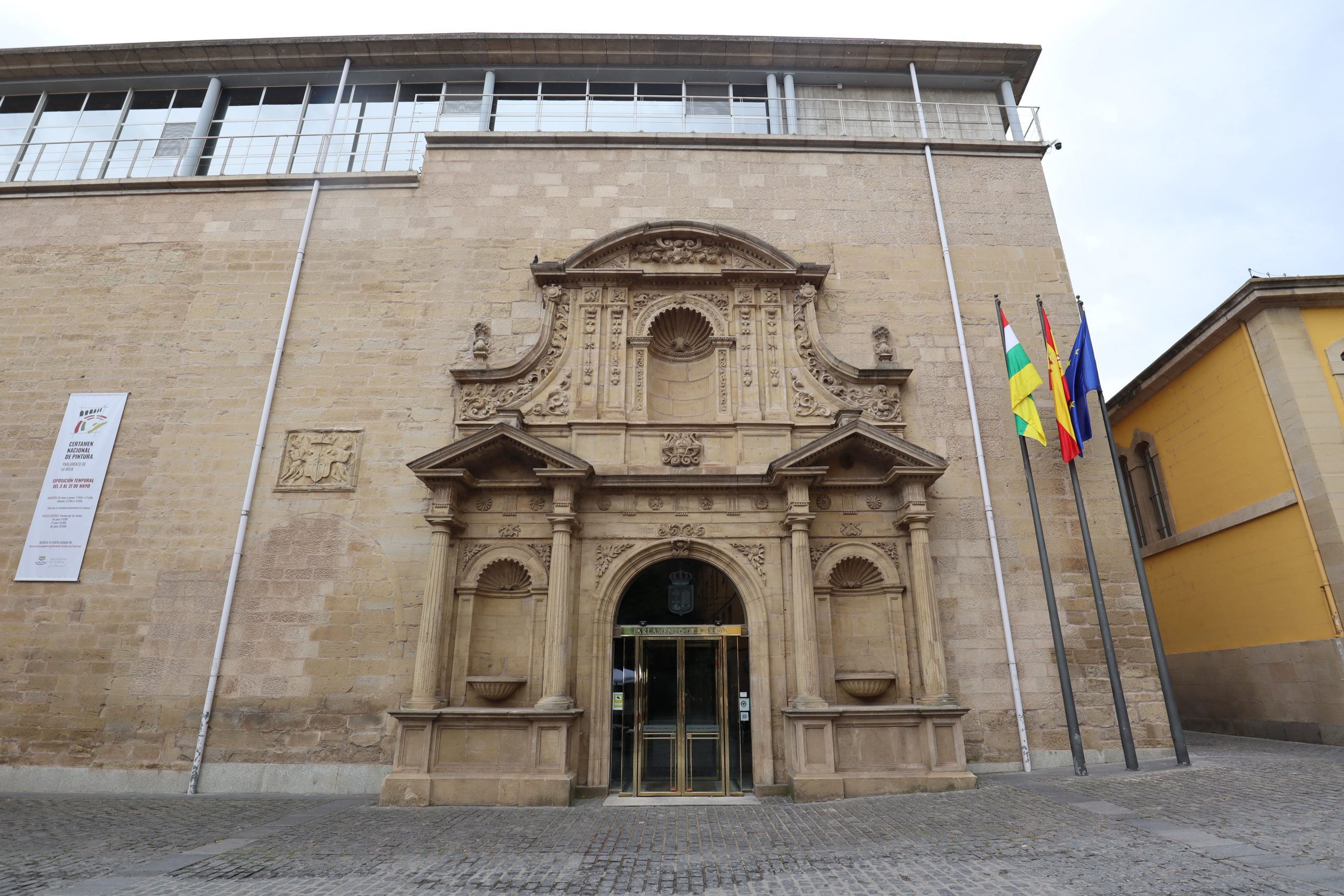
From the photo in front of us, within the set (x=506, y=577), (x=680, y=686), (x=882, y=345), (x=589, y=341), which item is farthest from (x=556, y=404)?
(x=882, y=345)

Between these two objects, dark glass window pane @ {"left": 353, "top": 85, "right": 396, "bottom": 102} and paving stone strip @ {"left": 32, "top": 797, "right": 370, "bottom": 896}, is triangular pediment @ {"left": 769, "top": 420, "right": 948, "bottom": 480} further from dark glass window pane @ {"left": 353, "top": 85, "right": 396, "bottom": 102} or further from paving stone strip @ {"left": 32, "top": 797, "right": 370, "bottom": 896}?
dark glass window pane @ {"left": 353, "top": 85, "right": 396, "bottom": 102}

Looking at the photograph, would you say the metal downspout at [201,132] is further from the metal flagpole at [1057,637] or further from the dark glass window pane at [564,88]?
the metal flagpole at [1057,637]

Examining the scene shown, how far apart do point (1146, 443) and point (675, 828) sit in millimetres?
14506

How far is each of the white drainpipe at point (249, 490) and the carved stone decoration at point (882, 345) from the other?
10662mm

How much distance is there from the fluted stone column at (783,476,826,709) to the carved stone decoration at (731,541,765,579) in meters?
0.42

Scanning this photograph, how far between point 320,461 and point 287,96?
380 inches

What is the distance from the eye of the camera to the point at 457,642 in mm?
10547

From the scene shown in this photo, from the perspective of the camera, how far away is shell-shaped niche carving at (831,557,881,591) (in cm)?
1107

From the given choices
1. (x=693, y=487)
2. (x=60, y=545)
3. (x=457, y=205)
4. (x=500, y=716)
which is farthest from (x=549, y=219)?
(x=60, y=545)

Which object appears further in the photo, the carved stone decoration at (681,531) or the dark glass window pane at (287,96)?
the dark glass window pane at (287,96)

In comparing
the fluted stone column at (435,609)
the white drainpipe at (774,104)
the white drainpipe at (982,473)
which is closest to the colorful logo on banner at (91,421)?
the fluted stone column at (435,609)

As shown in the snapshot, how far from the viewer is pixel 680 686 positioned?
10641mm

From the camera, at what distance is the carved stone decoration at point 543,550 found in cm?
1091

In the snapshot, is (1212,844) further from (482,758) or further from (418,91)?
(418,91)
